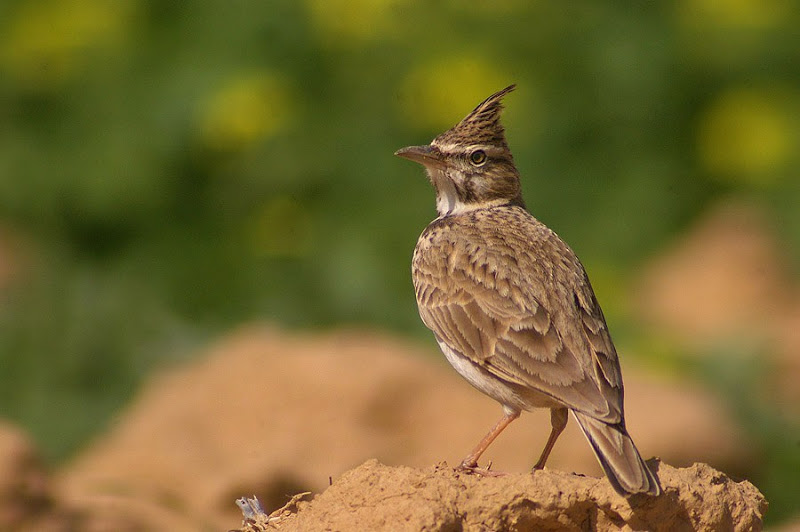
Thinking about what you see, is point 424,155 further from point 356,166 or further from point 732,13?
point 732,13

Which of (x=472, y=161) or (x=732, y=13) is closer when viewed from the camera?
(x=472, y=161)

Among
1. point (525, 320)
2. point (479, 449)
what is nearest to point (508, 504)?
point (479, 449)

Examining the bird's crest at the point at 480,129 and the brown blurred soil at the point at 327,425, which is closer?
the bird's crest at the point at 480,129

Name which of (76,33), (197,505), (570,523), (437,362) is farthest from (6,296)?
(570,523)

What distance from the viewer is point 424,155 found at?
6.15 meters

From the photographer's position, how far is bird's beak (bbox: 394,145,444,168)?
6133mm

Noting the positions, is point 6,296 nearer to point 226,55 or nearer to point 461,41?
point 226,55

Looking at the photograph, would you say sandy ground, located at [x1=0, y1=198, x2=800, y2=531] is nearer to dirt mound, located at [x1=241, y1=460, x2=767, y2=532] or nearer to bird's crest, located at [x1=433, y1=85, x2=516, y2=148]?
dirt mound, located at [x1=241, y1=460, x2=767, y2=532]

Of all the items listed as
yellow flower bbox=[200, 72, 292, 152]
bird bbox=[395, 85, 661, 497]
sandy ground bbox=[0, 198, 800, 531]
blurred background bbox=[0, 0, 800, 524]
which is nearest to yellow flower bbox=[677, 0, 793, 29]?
blurred background bbox=[0, 0, 800, 524]

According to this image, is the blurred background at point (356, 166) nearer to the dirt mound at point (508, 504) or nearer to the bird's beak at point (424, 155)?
the bird's beak at point (424, 155)

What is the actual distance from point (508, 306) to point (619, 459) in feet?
3.56

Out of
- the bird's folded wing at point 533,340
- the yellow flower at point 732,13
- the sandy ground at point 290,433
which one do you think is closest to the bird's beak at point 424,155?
the bird's folded wing at point 533,340

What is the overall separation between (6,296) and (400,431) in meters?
3.75

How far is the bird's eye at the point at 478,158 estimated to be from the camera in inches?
245
